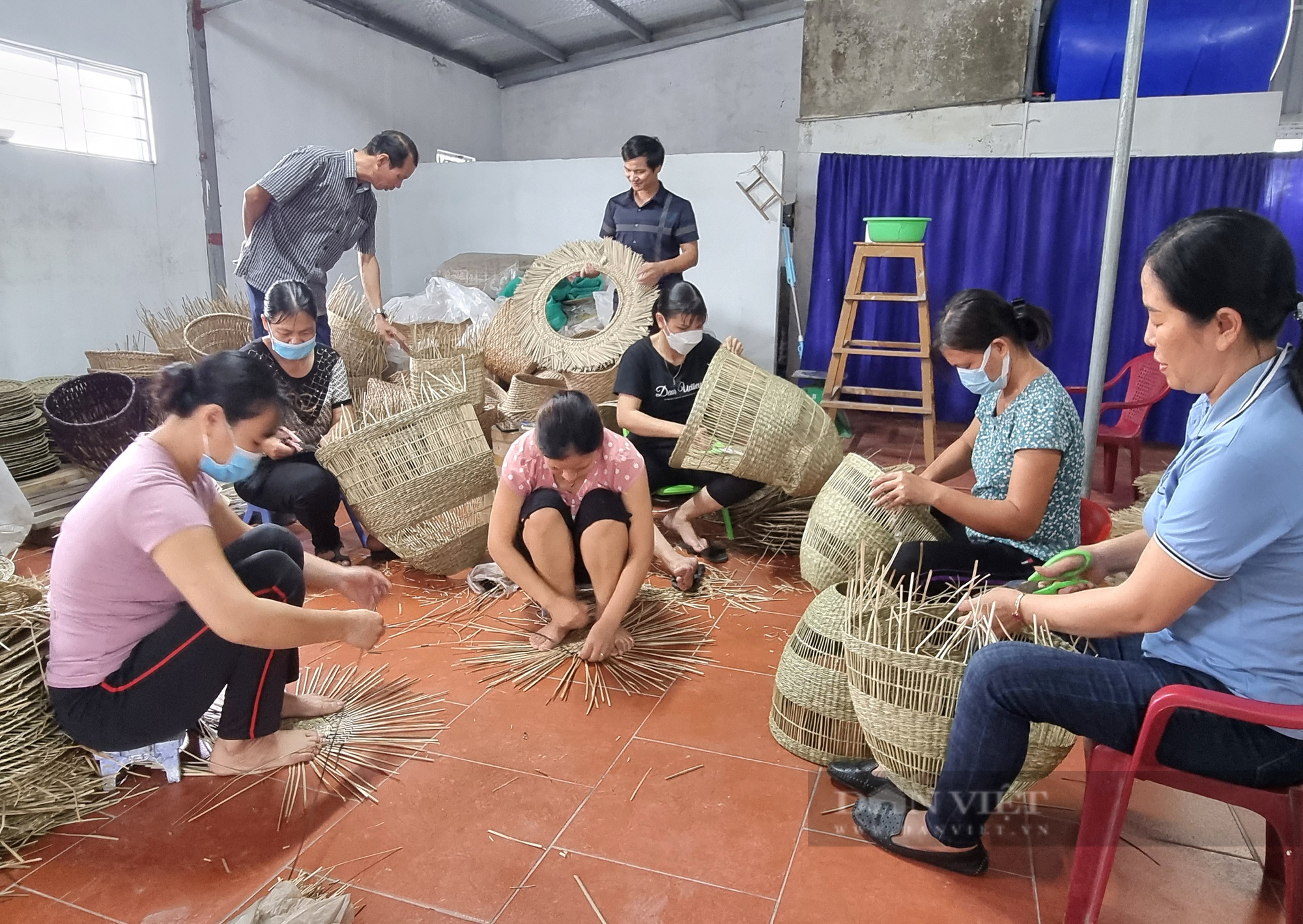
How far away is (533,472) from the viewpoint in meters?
2.44

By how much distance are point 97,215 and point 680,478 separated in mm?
4134

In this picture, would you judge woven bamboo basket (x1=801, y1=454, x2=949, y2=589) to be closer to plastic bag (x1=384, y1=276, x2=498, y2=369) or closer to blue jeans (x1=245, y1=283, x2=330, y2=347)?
blue jeans (x1=245, y1=283, x2=330, y2=347)

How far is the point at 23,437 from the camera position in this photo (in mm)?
3570

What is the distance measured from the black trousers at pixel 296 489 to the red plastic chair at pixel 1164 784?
2612 mm

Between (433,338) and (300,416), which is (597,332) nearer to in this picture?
(433,338)

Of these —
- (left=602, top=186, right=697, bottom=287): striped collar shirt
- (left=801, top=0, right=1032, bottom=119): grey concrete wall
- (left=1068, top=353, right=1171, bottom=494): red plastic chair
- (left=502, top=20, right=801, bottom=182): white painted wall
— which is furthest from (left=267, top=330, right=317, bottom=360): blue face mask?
(left=502, top=20, right=801, bottom=182): white painted wall

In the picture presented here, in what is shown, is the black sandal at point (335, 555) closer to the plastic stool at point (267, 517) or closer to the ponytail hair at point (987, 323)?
the plastic stool at point (267, 517)

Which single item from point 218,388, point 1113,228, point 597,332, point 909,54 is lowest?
point 218,388

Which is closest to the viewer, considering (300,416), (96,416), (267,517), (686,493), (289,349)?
(289,349)

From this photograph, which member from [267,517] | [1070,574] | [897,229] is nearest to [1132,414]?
[897,229]

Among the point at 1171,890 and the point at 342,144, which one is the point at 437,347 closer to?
the point at 342,144

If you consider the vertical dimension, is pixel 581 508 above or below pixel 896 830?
above

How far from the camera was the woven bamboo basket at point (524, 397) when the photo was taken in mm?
4066

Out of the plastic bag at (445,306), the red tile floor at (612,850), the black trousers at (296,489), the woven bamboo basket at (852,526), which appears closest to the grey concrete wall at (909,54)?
the plastic bag at (445,306)
